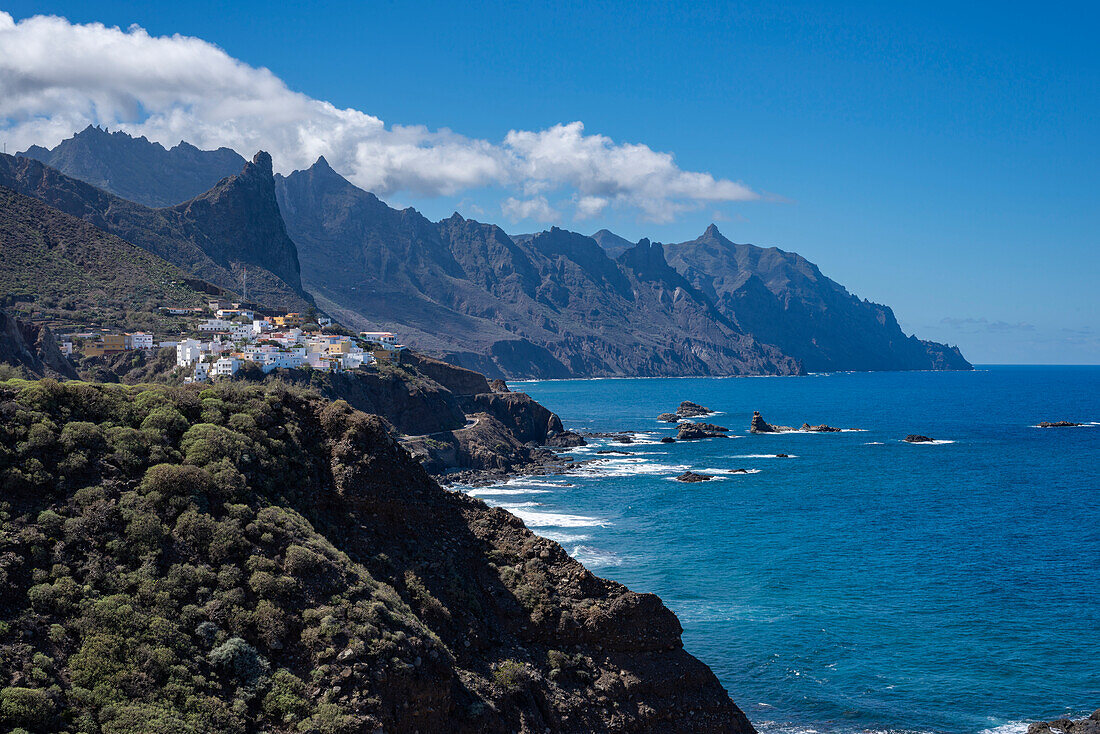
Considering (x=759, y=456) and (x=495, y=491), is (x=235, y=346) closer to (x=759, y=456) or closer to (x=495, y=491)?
(x=495, y=491)

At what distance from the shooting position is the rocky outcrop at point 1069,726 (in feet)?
90.4

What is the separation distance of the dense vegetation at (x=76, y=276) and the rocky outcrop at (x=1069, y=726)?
97.1 meters

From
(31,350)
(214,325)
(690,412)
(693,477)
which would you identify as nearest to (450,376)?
(214,325)

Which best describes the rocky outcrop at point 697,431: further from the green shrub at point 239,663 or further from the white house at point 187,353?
the green shrub at point 239,663

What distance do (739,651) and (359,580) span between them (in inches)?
903

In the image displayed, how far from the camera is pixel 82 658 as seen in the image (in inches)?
576

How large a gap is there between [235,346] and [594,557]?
5670 centimetres

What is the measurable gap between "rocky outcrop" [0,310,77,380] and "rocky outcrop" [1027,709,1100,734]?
64315 mm

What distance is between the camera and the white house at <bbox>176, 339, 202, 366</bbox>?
85812 mm

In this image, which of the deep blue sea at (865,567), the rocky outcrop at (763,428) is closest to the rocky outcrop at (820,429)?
the rocky outcrop at (763,428)

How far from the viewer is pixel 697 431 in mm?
125250

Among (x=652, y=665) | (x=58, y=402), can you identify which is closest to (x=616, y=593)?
(x=652, y=665)

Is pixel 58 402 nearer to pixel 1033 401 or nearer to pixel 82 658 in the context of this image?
pixel 82 658

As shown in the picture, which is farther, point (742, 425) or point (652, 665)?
point (742, 425)
